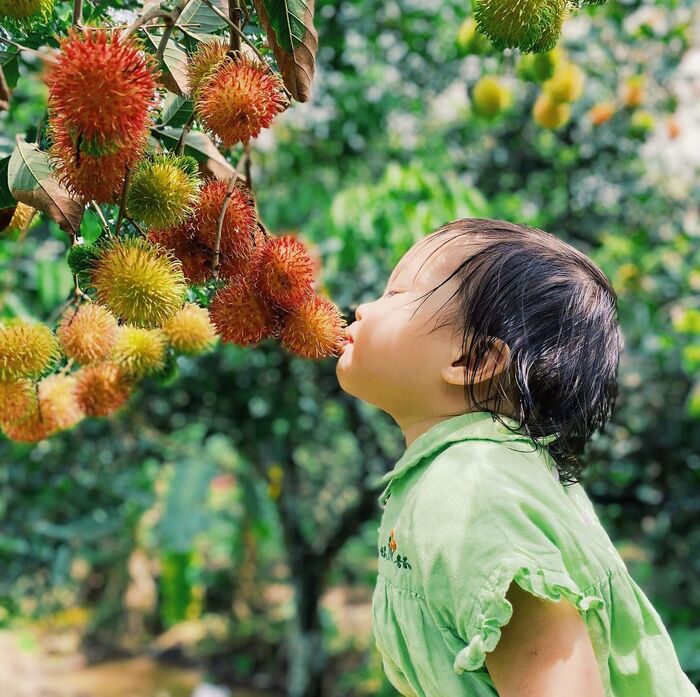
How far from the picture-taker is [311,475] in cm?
520

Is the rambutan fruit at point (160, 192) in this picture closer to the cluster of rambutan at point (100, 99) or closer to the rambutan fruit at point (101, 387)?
the cluster of rambutan at point (100, 99)

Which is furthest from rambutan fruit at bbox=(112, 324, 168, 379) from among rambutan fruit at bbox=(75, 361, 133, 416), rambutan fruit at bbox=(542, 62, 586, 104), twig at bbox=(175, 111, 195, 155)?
rambutan fruit at bbox=(542, 62, 586, 104)

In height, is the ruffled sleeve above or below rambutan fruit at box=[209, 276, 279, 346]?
below

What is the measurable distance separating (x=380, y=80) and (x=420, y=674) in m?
3.32

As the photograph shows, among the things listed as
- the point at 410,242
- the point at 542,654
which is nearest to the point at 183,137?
the point at 542,654

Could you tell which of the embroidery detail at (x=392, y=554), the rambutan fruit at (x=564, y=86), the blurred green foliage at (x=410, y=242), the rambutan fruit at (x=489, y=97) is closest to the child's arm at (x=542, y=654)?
the embroidery detail at (x=392, y=554)

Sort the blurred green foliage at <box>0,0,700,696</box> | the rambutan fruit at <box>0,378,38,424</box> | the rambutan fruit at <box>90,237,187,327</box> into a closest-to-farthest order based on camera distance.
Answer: the rambutan fruit at <box>90,237,187,327</box> < the rambutan fruit at <box>0,378,38,424</box> < the blurred green foliage at <box>0,0,700,696</box>

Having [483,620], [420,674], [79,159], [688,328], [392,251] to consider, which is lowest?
[688,328]

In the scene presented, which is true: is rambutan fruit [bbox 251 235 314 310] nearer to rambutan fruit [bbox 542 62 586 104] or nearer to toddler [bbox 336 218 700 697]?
toddler [bbox 336 218 700 697]

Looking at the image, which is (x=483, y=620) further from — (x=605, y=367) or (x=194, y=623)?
(x=194, y=623)

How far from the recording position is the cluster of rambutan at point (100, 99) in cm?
62

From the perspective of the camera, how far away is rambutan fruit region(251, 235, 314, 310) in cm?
81

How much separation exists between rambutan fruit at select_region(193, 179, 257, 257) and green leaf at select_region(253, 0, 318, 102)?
0.42 feet

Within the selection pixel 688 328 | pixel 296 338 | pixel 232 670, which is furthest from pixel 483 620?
pixel 232 670
